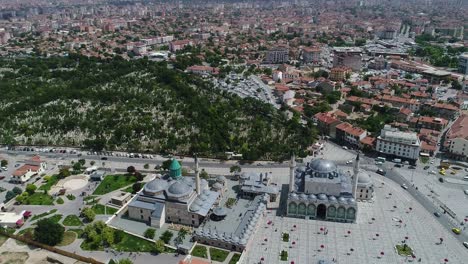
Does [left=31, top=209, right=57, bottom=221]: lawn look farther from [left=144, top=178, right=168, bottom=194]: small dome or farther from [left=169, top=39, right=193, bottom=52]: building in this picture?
[left=169, top=39, right=193, bottom=52]: building

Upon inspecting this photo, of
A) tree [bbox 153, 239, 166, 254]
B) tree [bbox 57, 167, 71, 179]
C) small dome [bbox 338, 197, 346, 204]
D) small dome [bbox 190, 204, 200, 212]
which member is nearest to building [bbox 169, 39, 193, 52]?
tree [bbox 57, 167, 71, 179]

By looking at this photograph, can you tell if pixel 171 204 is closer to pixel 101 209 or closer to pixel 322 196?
pixel 101 209

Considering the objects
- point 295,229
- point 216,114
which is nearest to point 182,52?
point 216,114

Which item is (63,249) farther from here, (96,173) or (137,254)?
(96,173)

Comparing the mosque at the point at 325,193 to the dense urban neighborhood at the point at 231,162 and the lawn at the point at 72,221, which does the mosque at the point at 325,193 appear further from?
the lawn at the point at 72,221

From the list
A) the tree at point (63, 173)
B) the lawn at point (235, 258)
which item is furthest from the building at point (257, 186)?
the tree at point (63, 173)

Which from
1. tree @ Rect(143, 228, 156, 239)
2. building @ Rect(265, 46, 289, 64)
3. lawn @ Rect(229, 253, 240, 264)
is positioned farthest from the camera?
building @ Rect(265, 46, 289, 64)

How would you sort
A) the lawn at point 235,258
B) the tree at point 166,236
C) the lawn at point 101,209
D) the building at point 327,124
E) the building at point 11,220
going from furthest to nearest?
the building at point 327,124
the lawn at point 101,209
the building at point 11,220
the tree at point 166,236
the lawn at point 235,258
